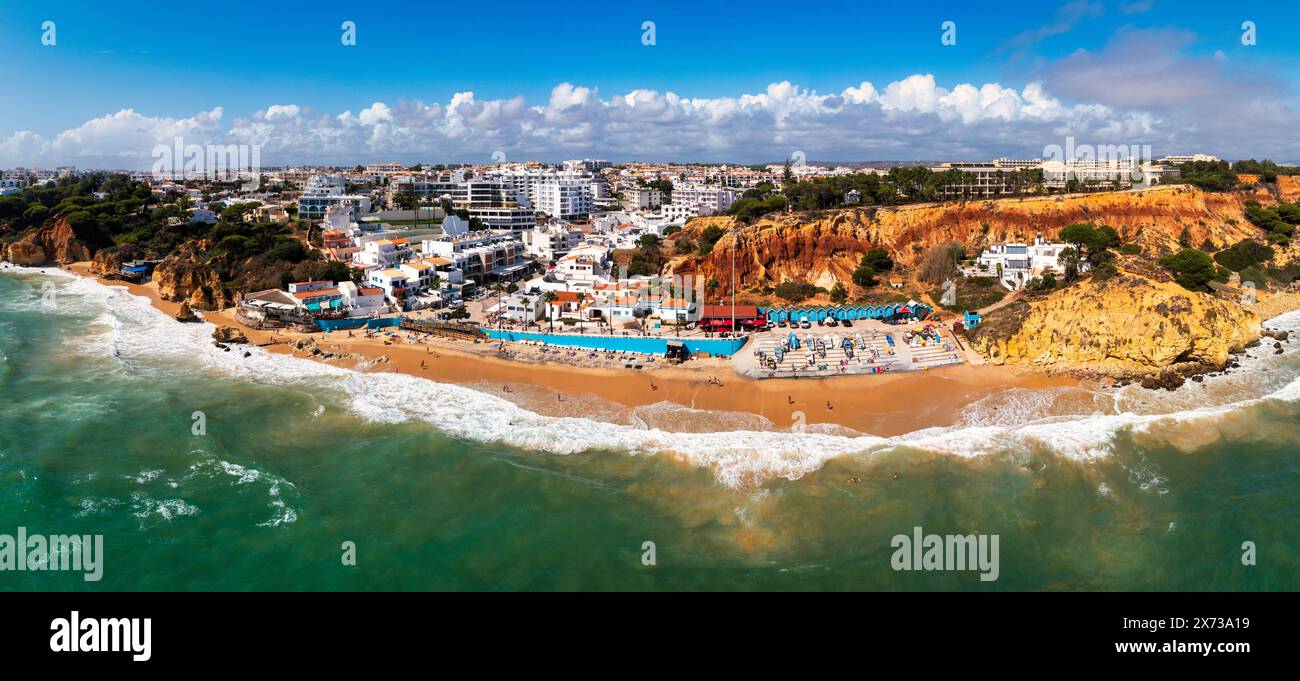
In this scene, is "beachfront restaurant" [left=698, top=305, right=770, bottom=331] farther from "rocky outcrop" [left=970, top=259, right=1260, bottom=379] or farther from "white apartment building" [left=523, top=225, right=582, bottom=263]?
"white apartment building" [left=523, top=225, right=582, bottom=263]

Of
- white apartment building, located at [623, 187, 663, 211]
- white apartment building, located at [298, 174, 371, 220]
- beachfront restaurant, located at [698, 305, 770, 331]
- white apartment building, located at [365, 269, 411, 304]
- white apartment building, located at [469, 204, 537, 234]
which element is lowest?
beachfront restaurant, located at [698, 305, 770, 331]

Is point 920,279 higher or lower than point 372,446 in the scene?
higher

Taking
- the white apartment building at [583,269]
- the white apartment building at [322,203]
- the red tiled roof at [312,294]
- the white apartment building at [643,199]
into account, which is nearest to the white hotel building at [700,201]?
the white apartment building at [643,199]

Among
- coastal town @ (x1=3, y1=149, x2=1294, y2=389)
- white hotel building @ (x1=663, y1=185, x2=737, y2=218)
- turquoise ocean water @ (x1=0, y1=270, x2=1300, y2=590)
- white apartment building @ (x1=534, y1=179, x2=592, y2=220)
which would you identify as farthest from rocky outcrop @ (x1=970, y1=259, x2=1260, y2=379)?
white apartment building @ (x1=534, y1=179, x2=592, y2=220)

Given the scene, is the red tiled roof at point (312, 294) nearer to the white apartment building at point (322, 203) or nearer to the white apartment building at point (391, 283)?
the white apartment building at point (391, 283)
